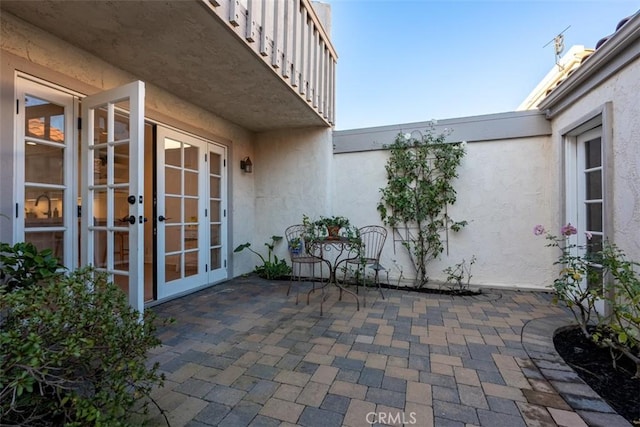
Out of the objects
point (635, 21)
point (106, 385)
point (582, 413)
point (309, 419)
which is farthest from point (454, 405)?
point (635, 21)

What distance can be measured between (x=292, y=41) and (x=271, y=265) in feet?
10.1

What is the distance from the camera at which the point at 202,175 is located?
388 centimetres

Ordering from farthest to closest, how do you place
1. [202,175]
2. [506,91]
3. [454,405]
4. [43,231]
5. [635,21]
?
[506,91], [202,175], [43,231], [635,21], [454,405]

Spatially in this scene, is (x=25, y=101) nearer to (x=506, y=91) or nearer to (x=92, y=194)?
(x=92, y=194)

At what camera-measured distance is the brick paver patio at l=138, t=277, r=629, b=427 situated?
145cm

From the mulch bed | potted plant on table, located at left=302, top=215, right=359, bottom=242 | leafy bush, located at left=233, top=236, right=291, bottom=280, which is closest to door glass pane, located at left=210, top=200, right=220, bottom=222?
leafy bush, located at left=233, top=236, right=291, bottom=280

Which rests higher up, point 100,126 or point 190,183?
point 100,126

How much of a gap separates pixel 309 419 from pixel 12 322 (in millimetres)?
1362

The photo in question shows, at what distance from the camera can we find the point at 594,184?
3012 millimetres

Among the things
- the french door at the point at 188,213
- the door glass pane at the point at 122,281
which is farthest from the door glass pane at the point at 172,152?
the door glass pane at the point at 122,281

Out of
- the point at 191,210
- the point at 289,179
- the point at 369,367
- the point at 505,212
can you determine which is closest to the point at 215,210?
the point at 191,210

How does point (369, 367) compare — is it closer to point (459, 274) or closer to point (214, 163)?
point (459, 274)

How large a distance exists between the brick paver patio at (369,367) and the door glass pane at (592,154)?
157 centimetres

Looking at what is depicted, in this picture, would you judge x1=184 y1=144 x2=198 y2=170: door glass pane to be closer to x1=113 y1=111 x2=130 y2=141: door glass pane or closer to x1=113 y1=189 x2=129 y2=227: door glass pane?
x1=113 y1=111 x2=130 y2=141: door glass pane
